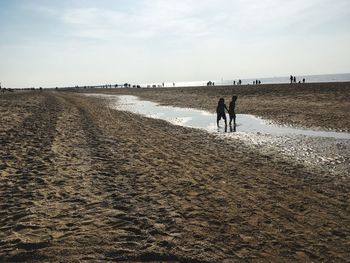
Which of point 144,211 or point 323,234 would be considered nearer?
point 323,234

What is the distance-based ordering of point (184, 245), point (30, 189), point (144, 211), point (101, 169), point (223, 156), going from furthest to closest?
point (223, 156) → point (101, 169) → point (30, 189) → point (144, 211) → point (184, 245)

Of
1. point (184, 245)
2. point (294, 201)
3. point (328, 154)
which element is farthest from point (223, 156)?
point (184, 245)

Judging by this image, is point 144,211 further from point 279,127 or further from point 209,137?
point 279,127

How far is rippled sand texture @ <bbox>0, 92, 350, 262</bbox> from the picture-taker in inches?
214

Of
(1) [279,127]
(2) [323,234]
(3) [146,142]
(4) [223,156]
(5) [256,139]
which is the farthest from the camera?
(1) [279,127]

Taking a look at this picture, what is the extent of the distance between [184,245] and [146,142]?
10.1 meters

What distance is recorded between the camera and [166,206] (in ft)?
24.2

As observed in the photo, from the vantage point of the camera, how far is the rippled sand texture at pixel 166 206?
5.44 meters

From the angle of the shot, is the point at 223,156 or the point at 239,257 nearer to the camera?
the point at 239,257

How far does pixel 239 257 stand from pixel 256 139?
1179 centimetres

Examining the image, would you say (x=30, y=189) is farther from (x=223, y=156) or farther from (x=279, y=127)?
(x=279, y=127)

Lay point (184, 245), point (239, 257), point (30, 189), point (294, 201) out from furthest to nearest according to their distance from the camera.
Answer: point (30, 189) < point (294, 201) < point (184, 245) < point (239, 257)

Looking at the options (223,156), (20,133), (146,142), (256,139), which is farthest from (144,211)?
(20,133)

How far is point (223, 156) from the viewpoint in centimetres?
1277
